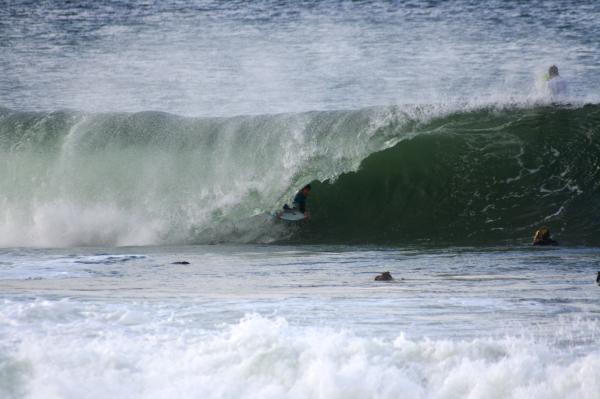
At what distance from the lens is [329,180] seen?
2058 cm

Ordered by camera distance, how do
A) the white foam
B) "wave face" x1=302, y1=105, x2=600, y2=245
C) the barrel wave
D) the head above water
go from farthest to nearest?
the barrel wave
"wave face" x1=302, y1=105, x2=600, y2=245
the head above water
the white foam

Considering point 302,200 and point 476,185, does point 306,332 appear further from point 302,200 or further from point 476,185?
point 476,185

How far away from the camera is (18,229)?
2070cm

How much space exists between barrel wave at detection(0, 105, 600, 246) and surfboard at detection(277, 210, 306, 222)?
21 centimetres

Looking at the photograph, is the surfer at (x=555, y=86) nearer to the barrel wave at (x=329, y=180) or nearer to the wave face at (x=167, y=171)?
the barrel wave at (x=329, y=180)

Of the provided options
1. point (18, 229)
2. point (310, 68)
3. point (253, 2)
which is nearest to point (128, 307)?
point (18, 229)

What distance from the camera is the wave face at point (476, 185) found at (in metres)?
18.5

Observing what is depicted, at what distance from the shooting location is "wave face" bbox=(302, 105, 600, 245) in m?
18.5

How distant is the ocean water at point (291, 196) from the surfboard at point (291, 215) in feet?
0.66

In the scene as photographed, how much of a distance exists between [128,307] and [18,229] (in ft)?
32.8

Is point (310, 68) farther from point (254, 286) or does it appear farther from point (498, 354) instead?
point (498, 354)

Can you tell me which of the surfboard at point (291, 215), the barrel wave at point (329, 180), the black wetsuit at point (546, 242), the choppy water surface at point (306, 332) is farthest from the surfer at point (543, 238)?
the surfboard at point (291, 215)

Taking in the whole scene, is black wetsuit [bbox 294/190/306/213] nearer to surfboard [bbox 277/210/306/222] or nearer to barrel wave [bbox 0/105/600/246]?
surfboard [bbox 277/210/306/222]

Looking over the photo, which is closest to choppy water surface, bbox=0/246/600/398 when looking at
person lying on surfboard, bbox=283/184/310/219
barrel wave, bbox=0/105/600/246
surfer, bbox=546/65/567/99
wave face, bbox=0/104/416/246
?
barrel wave, bbox=0/105/600/246
